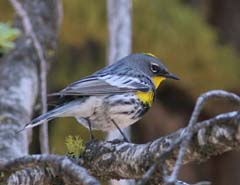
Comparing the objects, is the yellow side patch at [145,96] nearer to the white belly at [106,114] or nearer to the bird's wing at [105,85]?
the bird's wing at [105,85]

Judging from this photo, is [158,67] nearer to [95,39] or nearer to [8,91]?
[8,91]

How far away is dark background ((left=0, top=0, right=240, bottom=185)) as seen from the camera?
21.9 feet

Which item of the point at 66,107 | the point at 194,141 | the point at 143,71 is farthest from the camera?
the point at 143,71

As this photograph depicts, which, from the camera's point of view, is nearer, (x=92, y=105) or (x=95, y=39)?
(x=92, y=105)

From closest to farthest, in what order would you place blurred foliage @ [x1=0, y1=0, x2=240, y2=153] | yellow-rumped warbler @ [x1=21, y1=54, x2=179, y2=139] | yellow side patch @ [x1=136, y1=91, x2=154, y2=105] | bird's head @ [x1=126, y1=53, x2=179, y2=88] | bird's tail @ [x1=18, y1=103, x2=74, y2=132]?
bird's tail @ [x1=18, y1=103, x2=74, y2=132]
yellow-rumped warbler @ [x1=21, y1=54, x2=179, y2=139]
yellow side patch @ [x1=136, y1=91, x2=154, y2=105]
bird's head @ [x1=126, y1=53, x2=179, y2=88]
blurred foliage @ [x1=0, y1=0, x2=240, y2=153]

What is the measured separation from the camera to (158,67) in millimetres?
4453

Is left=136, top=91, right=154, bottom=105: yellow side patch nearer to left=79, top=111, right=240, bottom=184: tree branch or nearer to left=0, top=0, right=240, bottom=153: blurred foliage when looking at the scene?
left=79, top=111, right=240, bottom=184: tree branch

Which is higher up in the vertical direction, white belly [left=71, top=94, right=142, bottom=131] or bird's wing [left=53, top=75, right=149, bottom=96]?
bird's wing [left=53, top=75, right=149, bottom=96]

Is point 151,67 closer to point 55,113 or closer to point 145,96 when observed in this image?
point 145,96

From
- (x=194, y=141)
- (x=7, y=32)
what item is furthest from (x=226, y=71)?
(x=194, y=141)

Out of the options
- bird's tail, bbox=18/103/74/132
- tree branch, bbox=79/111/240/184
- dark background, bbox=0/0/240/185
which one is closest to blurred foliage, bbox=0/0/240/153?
dark background, bbox=0/0/240/185

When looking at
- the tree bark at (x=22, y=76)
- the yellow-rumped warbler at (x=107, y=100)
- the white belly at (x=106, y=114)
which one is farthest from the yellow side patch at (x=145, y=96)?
the tree bark at (x=22, y=76)

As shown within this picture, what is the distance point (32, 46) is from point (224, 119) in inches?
115

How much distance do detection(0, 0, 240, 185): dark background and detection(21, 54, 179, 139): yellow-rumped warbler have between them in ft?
6.59
